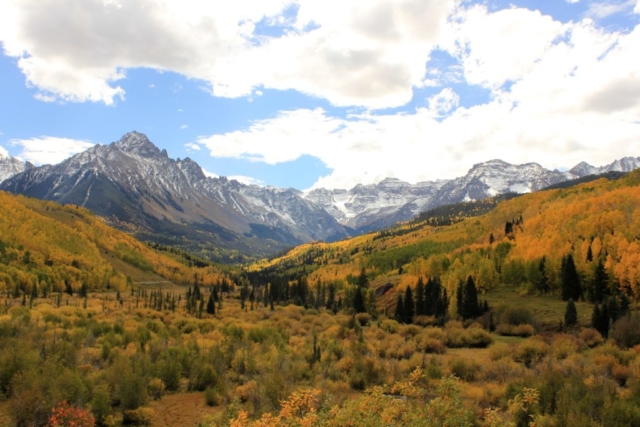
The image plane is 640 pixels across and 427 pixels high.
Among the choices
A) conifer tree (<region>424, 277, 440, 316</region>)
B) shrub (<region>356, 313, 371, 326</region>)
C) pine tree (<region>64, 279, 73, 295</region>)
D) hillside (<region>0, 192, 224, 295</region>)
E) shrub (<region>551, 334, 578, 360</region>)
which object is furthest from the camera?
pine tree (<region>64, 279, 73, 295</region>)

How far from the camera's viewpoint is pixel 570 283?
249 feet

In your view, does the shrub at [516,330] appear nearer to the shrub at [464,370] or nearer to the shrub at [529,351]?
the shrub at [529,351]

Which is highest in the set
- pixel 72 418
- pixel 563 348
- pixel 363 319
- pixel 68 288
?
pixel 72 418

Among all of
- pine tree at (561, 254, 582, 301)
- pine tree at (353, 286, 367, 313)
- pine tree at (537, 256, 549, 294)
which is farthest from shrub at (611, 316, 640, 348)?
pine tree at (353, 286, 367, 313)

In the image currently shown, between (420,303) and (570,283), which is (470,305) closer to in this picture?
→ (420,303)

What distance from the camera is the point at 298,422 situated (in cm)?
1698

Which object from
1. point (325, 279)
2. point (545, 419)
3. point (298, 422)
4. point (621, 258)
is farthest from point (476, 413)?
point (325, 279)

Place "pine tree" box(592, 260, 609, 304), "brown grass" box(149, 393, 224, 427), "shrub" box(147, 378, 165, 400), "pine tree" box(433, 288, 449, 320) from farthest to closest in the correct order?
1. "pine tree" box(433, 288, 449, 320)
2. "pine tree" box(592, 260, 609, 304)
3. "shrub" box(147, 378, 165, 400)
4. "brown grass" box(149, 393, 224, 427)

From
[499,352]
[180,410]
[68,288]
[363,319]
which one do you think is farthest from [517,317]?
→ [68,288]

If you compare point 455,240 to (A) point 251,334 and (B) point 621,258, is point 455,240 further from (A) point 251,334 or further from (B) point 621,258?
(A) point 251,334

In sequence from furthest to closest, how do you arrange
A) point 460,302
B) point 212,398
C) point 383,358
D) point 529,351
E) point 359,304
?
1. point 359,304
2. point 460,302
3. point 383,358
4. point 529,351
5. point 212,398

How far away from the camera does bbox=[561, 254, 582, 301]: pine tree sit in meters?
75.8

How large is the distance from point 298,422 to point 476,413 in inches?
492

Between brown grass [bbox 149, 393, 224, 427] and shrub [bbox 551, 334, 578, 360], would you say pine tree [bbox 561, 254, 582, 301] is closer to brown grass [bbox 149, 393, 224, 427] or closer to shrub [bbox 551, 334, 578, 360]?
shrub [bbox 551, 334, 578, 360]
